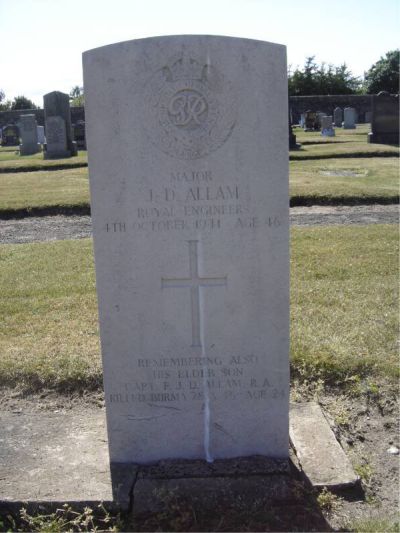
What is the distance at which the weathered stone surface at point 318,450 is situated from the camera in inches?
110

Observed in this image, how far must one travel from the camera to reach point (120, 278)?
279 centimetres

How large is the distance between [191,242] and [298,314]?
7.62 feet

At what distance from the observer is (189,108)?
8.62ft

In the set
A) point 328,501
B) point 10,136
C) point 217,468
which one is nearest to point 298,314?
point 217,468

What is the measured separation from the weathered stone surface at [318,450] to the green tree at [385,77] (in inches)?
2073

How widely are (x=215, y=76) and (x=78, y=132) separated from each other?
2268 centimetres

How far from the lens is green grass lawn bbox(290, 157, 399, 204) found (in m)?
10.9

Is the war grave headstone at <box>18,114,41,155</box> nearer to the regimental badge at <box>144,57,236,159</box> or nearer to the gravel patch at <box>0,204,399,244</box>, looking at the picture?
the gravel patch at <box>0,204,399,244</box>

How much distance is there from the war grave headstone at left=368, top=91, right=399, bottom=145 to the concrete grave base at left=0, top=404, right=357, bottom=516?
2026cm

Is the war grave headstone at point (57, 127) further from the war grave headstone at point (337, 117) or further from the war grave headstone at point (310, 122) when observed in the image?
the war grave headstone at point (337, 117)

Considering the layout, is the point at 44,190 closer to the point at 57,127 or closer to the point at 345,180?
the point at 345,180

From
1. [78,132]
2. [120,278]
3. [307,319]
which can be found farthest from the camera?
[78,132]

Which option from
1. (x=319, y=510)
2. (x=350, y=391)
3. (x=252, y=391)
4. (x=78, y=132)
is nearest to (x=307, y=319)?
(x=350, y=391)

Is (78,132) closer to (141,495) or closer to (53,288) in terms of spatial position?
(53,288)
